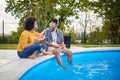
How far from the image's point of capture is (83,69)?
6344 mm

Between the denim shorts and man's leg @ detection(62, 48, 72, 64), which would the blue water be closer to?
man's leg @ detection(62, 48, 72, 64)

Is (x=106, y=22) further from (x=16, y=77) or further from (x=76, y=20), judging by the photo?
(x=16, y=77)

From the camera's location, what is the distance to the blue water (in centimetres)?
544

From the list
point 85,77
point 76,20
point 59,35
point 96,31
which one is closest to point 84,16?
point 76,20

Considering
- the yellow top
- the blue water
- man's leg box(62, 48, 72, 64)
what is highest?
the yellow top

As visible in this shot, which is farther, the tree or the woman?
the tree

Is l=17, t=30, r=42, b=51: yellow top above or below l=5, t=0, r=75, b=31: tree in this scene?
below

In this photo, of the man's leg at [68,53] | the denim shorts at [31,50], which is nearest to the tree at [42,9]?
the man's leg at [68,53]

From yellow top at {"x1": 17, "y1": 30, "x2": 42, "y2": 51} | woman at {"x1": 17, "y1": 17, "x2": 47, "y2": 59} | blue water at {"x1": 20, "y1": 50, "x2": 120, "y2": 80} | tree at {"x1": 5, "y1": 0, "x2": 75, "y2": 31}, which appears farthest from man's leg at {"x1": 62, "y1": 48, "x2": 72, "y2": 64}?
tree at {"x1": 5, "y1": 0, "x2": 75, "y2": 31}

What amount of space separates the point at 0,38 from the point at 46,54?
12.4 metres

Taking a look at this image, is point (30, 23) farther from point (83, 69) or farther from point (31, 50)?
point (83, 69)

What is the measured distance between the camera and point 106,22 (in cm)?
2002

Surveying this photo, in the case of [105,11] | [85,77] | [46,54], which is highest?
[105,11]

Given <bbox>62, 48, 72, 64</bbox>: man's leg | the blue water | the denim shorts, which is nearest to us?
the blue water
